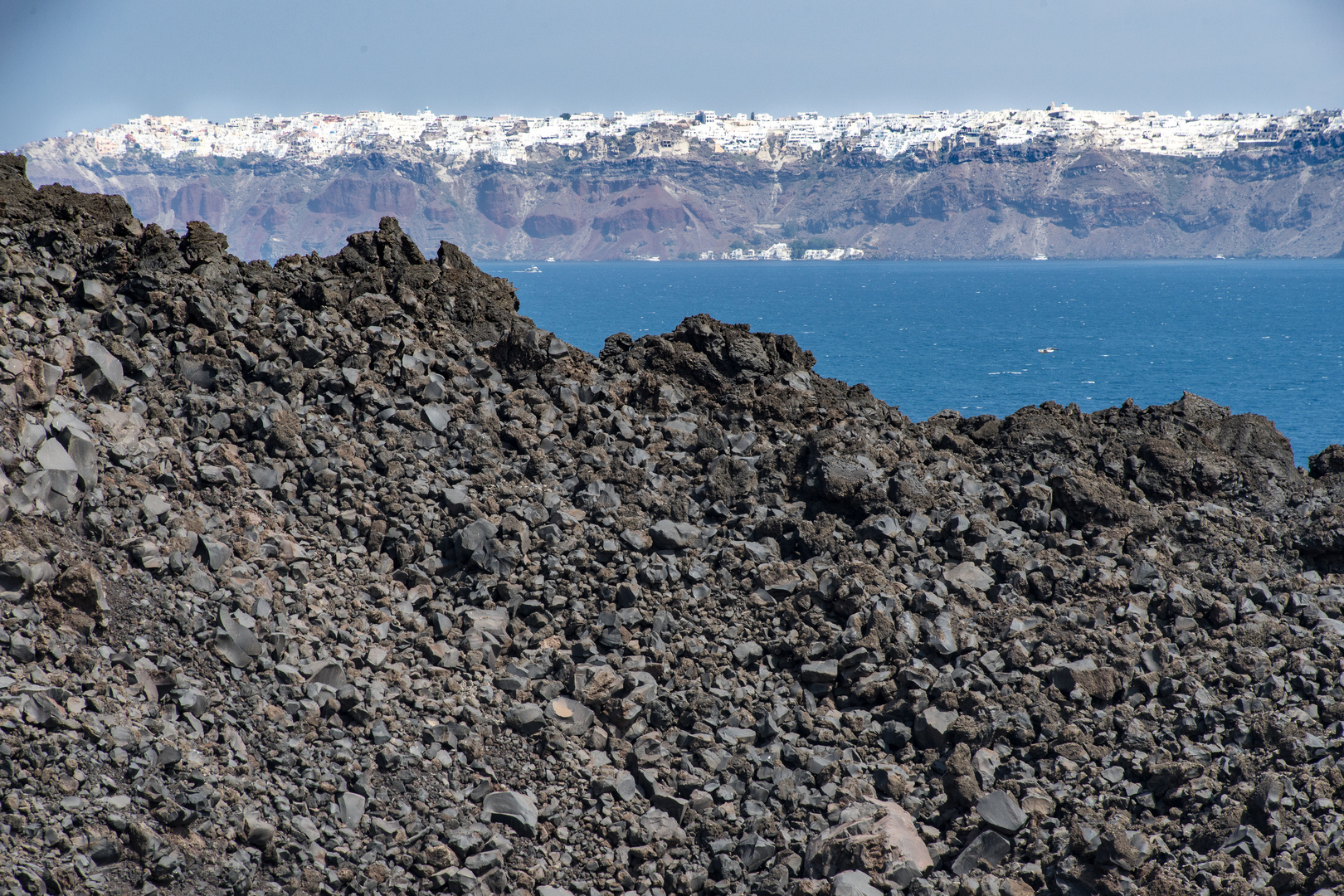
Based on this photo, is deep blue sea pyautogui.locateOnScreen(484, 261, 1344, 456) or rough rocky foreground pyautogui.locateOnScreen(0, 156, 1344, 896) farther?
deep blue sea pyautogui.locateOnScreen(484, 261, 1344, 456)

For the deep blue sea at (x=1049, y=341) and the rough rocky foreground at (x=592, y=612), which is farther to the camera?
the deep blue sea at (x=1049, y=341)

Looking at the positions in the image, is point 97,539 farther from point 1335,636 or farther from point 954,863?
point 1335,636

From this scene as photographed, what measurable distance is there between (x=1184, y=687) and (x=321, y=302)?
525 inches

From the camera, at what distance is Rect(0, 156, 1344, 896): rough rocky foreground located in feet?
29.4

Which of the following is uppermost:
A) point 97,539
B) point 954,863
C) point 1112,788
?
point 97,539

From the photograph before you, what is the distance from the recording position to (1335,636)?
11.2 meters

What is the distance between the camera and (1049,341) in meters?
102

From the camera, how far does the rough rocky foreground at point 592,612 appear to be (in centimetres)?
897

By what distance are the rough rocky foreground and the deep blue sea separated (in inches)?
1710

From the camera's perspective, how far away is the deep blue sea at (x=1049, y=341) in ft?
218

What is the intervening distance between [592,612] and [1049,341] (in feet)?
326

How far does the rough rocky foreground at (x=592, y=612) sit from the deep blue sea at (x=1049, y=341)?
43425 mm

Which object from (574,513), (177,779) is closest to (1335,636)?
(574,513)

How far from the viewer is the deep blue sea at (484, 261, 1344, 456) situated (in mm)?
66375
